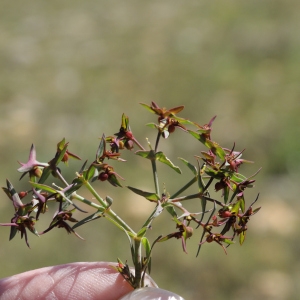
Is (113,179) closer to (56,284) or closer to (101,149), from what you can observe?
(101,149)

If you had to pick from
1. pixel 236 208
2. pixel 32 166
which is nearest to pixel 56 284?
pixel 32 166

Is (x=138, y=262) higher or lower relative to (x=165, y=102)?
lower

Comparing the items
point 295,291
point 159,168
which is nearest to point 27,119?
point 159,168

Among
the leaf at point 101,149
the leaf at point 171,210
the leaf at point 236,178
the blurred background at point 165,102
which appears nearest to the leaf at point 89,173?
the leaf at point 101,149

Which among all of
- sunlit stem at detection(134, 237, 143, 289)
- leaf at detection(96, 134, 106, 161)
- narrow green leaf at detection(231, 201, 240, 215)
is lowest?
sunlit stem at detection(134, 237, 143, 289)

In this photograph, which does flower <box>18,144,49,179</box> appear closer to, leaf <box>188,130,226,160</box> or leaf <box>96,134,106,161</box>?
leaf <box>96,134,106,161</box>

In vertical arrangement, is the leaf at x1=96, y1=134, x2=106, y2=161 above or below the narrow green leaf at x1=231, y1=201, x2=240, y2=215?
above

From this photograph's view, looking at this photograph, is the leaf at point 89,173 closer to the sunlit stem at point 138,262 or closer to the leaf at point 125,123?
the leaf at point 125,123

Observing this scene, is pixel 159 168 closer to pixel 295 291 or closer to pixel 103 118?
pixel 103 118

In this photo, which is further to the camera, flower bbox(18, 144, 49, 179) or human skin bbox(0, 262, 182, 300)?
human skin bbox(0, 262, 182, 300)

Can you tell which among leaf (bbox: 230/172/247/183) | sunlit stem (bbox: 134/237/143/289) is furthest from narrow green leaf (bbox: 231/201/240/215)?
sunlit stem (bbox: 134/237/143/289)
